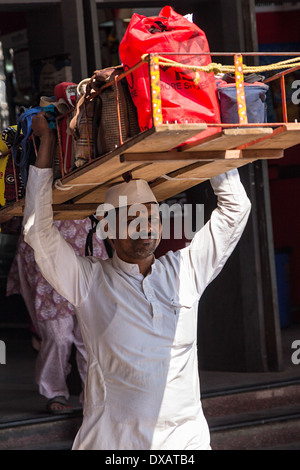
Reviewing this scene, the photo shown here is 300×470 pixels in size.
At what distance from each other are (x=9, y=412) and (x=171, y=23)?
3.28 metres

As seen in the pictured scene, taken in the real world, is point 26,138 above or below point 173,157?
above

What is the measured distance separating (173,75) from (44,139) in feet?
2.28

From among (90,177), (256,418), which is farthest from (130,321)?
(256,418)

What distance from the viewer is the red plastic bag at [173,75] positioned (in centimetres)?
267

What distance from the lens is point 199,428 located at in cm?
319

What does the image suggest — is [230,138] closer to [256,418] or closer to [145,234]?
[145,234]

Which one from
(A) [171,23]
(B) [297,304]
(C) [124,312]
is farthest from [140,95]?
(B) [297,304]

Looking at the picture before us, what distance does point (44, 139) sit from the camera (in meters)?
3.18

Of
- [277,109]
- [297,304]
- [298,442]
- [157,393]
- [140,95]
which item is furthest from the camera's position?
[297,304]

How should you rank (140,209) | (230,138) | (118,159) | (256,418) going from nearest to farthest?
(230,138)
(118,159)
(140,209)
(256,418)

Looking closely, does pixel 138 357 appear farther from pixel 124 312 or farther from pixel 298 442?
pixel 298 442

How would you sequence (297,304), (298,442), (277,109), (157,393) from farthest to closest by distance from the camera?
(297,304) < (277,109) < (298,442) < (157,393)

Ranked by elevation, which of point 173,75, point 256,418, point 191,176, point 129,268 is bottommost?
point 256,418

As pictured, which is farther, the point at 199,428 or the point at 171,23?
the point at 199,428
